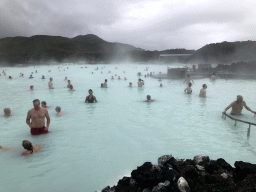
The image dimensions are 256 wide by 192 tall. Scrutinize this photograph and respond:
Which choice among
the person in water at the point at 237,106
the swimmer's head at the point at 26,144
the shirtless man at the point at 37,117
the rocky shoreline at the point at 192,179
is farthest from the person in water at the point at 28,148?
the person in water at the point at 237,106

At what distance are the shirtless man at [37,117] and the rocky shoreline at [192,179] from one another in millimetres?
3335

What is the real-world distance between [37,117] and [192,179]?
14.9 ft

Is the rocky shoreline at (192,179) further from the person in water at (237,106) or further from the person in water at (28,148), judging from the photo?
the person in water at (237,106)

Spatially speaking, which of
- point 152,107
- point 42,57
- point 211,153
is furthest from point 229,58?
point 42,57

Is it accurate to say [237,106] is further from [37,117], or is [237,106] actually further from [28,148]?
[28,148]

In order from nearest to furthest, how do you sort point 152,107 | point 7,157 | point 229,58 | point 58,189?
point 58,189 → point 7,157 → point 152,107 → point 229,58

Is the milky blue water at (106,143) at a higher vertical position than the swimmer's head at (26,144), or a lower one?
lower

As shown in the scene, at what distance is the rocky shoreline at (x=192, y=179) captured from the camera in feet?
8.88

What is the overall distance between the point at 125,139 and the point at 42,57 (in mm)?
87454

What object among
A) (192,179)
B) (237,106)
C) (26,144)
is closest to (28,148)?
(26,144)

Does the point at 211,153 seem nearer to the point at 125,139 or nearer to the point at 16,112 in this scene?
the point at 125,139

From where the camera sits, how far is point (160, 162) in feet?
11.9

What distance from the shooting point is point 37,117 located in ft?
17.6

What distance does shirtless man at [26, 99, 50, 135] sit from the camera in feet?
17.3
